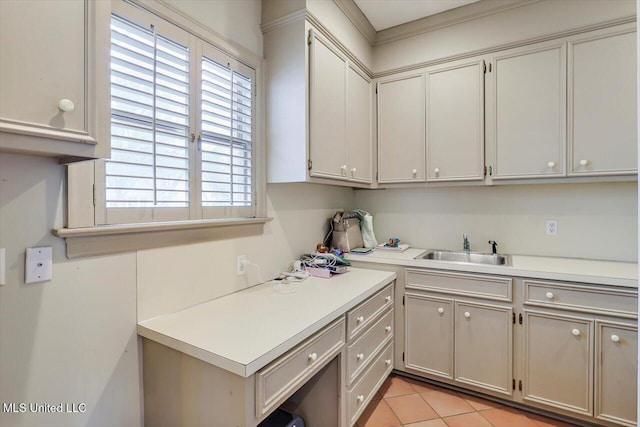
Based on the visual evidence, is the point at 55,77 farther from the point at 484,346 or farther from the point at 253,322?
the point at 484,346

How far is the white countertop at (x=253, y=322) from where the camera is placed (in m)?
1.08

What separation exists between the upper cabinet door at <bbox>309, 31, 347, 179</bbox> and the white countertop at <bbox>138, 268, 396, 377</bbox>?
746mm

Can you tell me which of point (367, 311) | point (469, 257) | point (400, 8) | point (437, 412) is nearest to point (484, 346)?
→ point (437, 412)

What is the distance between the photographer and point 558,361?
1.88m

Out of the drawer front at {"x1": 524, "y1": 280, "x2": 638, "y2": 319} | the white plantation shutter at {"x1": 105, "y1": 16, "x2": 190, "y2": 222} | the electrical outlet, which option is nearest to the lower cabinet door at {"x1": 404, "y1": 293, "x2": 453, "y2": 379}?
the drawer front at {"x1": 524, "y1": 280, "x2": 638, "y2": 319}

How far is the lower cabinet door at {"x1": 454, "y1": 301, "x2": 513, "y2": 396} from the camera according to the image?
202 cm

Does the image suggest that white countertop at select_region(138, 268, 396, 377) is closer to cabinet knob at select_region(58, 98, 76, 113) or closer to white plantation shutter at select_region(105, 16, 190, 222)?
white plantation shutter at select_region(105, 16, 190, 222)

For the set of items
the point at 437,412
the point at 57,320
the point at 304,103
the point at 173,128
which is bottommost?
the point at 437,412

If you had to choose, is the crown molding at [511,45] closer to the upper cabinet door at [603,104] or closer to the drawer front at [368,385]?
the upper cabinet door at [603,104]

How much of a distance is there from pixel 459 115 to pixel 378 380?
6.48 ft

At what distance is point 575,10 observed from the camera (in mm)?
2025

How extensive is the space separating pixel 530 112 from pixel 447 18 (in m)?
0.95

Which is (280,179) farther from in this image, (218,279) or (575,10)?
(575,10)

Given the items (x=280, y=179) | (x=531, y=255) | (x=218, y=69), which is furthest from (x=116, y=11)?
(x=531, y=255)
